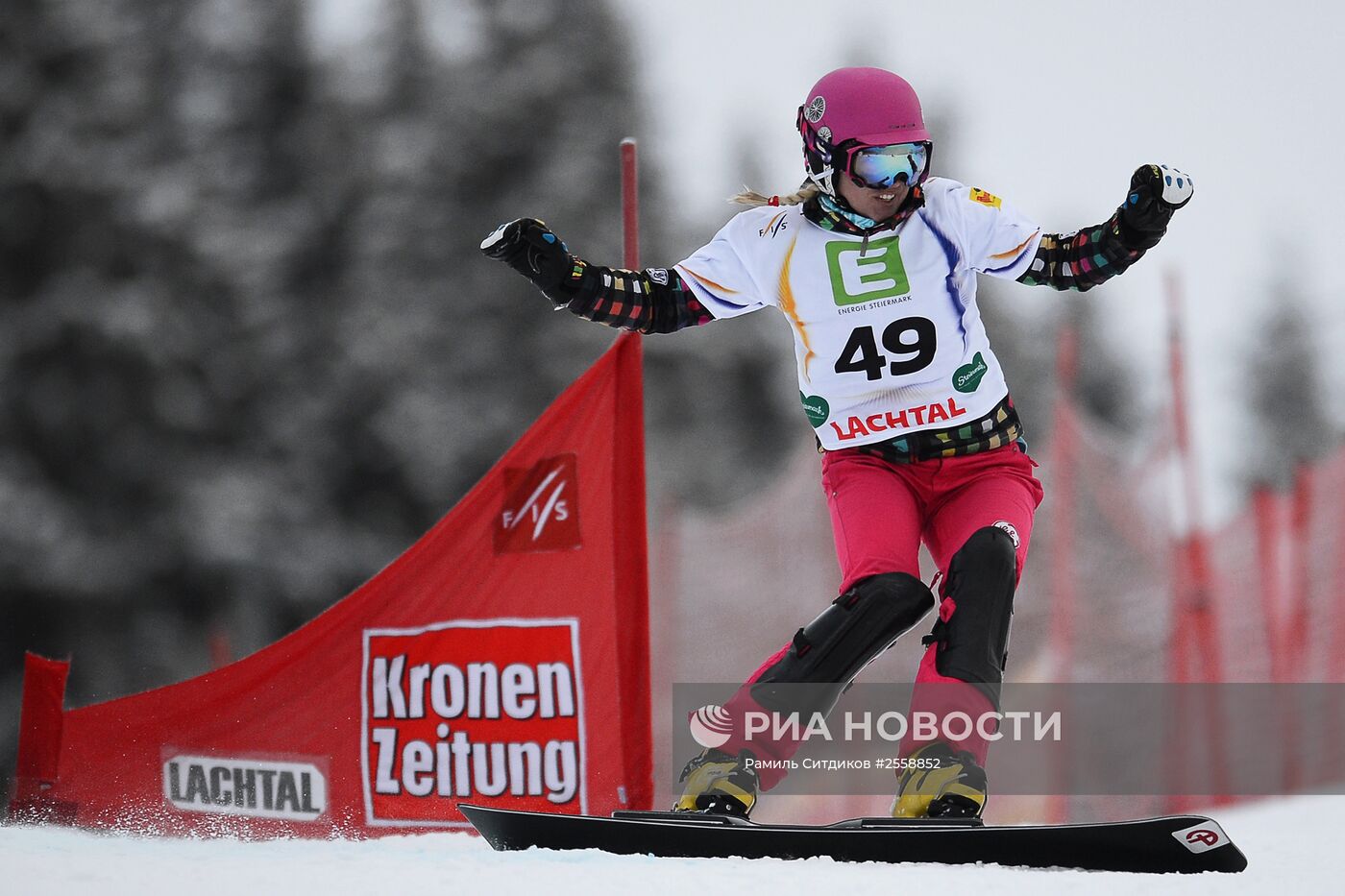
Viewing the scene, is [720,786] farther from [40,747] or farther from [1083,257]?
[40,747]

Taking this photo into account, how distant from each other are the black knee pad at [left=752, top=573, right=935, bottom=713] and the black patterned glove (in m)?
0.99

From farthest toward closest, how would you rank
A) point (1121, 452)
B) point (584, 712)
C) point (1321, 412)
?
point (1321, 412), point (1121, 452), point (584, 712)

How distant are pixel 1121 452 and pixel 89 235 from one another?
1126 cm

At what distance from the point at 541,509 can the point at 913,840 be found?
1792 mm

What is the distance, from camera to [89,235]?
48.2 feet

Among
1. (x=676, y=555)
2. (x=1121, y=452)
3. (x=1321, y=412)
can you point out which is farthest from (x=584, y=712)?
(x=1321, y=412)

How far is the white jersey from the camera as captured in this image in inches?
133

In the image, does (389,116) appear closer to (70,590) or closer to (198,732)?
(70,590)

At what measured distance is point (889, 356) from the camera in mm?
3391

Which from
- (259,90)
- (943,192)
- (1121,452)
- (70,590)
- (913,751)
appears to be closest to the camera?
(913,751)
